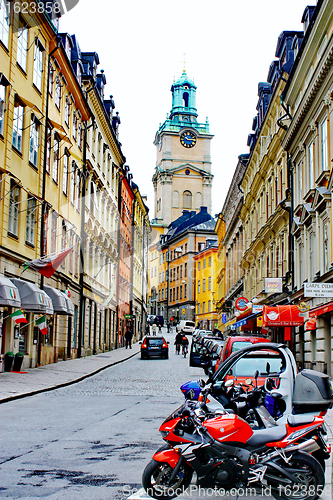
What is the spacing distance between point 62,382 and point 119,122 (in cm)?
3490

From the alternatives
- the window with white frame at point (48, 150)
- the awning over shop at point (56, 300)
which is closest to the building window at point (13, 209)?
the awning over shop at point (56, 300)

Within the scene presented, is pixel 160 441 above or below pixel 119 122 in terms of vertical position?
below

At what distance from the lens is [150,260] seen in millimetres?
134375

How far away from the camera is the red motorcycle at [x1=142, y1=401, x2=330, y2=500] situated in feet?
18.7

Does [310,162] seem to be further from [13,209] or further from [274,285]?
[13,209]

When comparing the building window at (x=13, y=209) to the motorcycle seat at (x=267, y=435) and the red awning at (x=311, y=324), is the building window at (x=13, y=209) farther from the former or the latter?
the motorcycle seat at (x=267, y=435)

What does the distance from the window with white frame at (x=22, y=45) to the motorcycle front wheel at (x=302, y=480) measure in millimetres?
19157

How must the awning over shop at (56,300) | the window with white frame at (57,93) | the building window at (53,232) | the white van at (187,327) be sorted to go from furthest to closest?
the white van at (187,327)
the window with white frame at (57,93)
the building window at (53,232)
the awning over shop at (56,300)

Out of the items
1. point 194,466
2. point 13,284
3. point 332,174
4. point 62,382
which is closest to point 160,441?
point 194,466

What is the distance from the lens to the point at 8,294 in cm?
1838

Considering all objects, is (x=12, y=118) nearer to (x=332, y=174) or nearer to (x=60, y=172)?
(x=60, y=172)

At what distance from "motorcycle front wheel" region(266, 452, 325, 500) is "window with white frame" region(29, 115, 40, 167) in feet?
64.0

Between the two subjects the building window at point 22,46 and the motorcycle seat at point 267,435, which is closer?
the motorcycle seat at point 267,435

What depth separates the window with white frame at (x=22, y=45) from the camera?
858 inches
